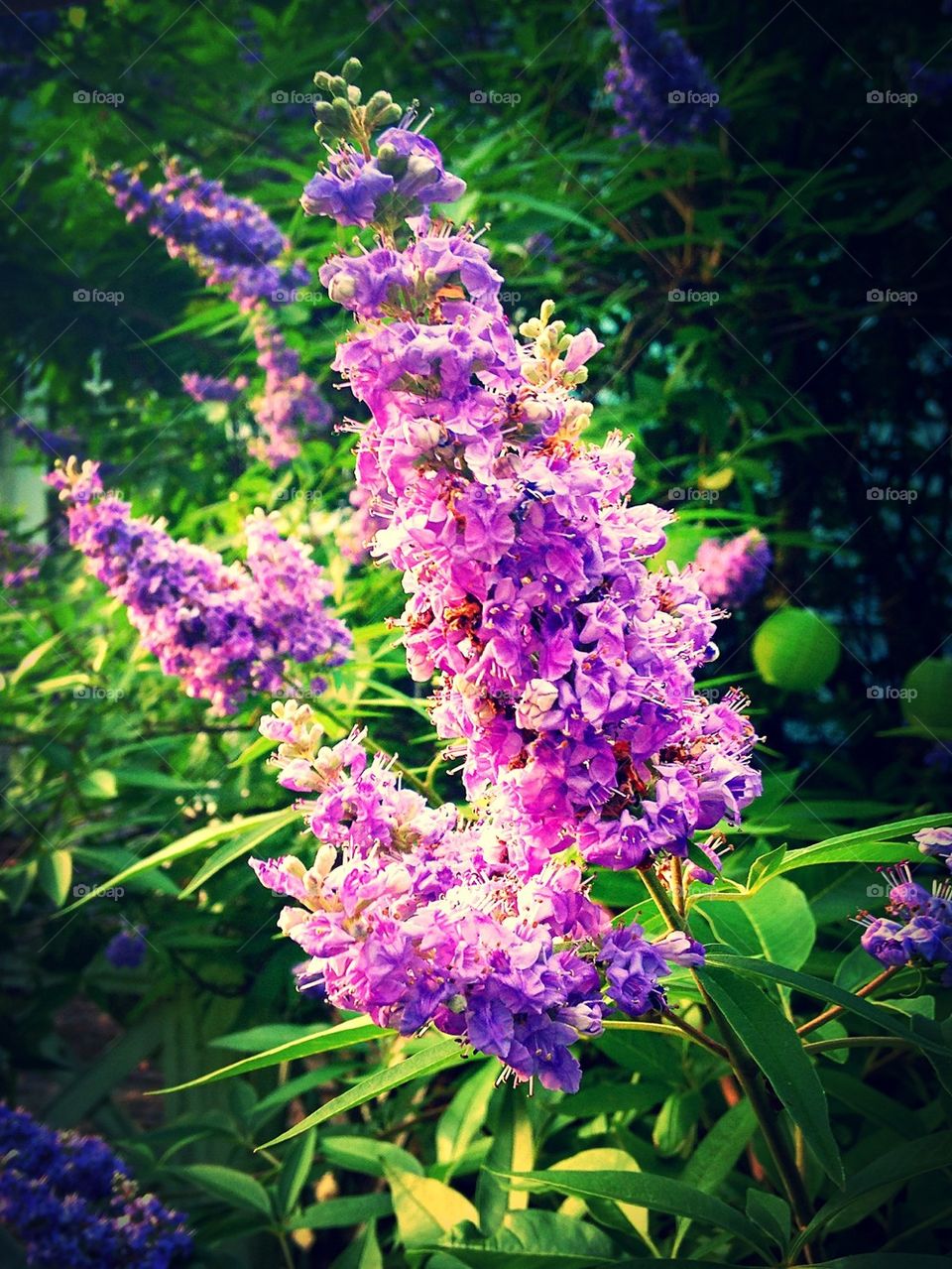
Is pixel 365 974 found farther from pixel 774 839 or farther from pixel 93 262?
pixel 93 262

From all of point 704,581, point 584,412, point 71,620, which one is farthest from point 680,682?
point 71,620

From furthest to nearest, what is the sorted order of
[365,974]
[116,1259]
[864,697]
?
[864,697] < [116,1259] < [365,974]

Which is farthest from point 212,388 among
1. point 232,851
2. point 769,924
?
point 769,924

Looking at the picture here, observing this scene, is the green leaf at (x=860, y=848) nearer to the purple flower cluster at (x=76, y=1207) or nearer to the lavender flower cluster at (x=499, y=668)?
the lavender flower cluster at (x=499, y=668)

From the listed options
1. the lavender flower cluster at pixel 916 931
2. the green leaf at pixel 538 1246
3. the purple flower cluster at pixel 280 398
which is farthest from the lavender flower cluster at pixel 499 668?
the purple flower cluster at pixel 280 398

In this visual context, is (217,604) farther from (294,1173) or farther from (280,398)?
(280,398)
